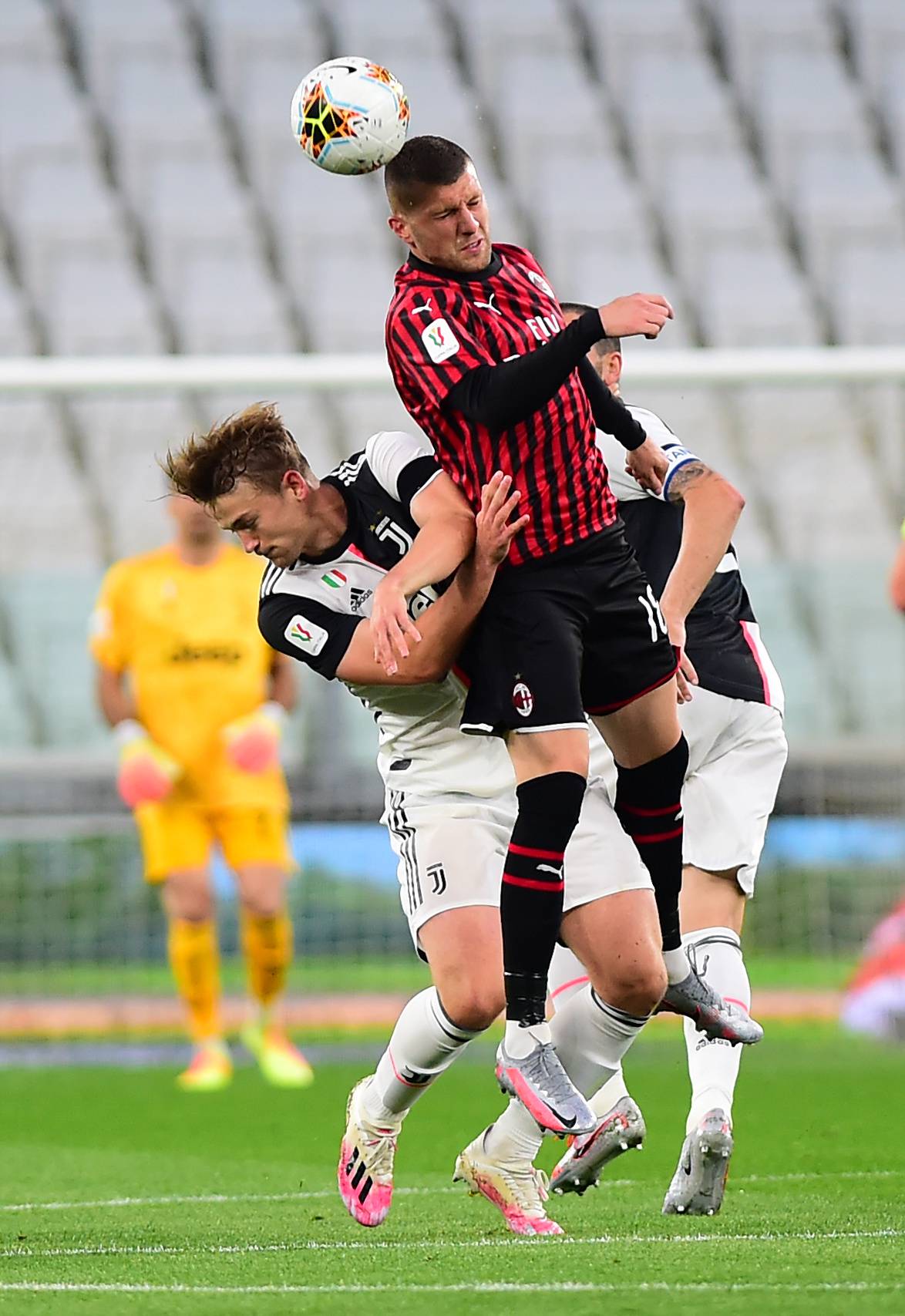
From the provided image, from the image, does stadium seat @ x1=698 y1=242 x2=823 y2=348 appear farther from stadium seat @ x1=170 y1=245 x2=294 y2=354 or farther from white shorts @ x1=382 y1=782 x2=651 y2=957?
white shorts @ x1=382 y1=782 x2=651 y2=957

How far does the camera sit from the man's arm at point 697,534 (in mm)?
4613

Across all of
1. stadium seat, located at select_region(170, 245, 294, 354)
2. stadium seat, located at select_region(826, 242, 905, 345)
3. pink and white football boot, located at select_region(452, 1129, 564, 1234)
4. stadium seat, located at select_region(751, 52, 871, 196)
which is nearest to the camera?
pink and white football boot, located at select_region(452, 1129, 564, 1234)

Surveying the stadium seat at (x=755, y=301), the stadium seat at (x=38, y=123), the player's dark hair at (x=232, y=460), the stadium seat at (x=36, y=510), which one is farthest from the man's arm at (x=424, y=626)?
the stadium seat at (x=38, y=123)

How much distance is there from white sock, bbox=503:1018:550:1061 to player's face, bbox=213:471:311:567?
3.85ft

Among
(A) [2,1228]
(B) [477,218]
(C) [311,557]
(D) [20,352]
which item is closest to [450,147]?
(B) [477,218]

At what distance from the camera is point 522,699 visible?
163 inches

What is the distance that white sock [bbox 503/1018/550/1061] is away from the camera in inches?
161

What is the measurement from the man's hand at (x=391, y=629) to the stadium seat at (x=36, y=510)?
7.21 metres

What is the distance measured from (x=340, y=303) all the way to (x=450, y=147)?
1488 centimetres

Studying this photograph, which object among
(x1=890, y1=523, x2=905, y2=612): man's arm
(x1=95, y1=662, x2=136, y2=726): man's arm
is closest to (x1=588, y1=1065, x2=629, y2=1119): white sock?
(x1=890, y1=523, x2=905, y2=612): man's arm

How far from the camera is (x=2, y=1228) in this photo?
4.42m

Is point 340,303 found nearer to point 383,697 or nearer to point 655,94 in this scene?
point 655,94

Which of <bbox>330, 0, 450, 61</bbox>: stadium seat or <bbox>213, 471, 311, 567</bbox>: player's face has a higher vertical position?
<bbox>330, 0, 450, 61</bbox>: stadium seat

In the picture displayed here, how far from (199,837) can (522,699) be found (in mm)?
5267
